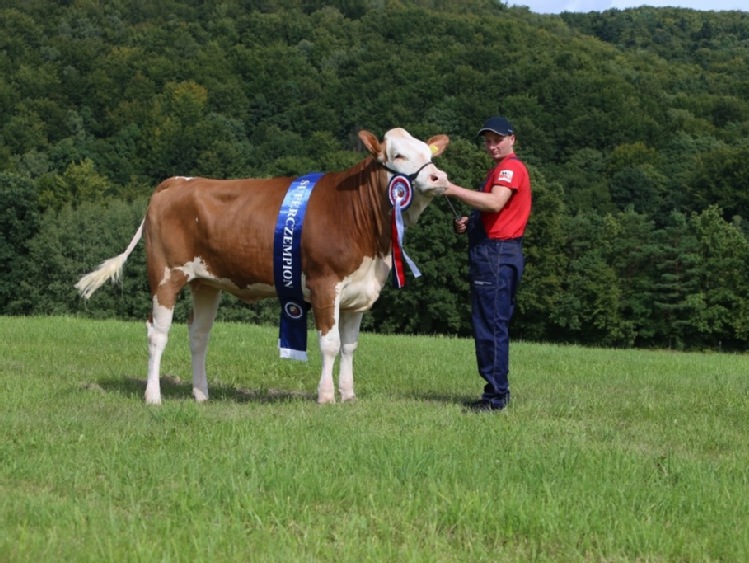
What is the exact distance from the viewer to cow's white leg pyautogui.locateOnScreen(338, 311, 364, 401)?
1026 cm

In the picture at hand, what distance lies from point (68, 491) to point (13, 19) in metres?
139

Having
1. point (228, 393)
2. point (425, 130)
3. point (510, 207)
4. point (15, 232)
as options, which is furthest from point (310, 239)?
point (425, 130)

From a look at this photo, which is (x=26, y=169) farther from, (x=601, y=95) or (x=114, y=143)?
(x=601, y=95)

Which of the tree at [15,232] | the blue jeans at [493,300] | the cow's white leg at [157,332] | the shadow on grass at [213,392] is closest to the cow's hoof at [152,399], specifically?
the cow's white leg at [157,332]

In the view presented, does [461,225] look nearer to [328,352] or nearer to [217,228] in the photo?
[328,352]

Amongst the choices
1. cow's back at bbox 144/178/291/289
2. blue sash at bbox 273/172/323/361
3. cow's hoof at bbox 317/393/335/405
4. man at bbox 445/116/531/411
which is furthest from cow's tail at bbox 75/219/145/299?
man at bbox 445/116/531/411

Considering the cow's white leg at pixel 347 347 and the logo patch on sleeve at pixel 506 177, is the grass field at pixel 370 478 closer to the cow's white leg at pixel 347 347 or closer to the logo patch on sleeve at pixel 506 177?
the cow's white leg at pixel 347 347

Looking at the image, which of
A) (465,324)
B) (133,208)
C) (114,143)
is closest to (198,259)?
(465,324)

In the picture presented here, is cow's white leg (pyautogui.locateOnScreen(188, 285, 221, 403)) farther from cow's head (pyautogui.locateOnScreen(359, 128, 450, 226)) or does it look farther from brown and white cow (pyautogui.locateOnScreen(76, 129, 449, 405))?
cow's head (pyautogui.locateOnScreen(359, 128, 450, 226))

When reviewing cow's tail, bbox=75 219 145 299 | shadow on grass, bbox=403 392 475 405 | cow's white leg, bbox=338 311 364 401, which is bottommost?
shadow on grass, bbox=403 392 475 405

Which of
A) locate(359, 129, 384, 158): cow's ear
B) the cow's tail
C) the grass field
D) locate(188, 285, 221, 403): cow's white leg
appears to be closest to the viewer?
the grass field

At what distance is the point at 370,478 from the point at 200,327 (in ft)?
17.0

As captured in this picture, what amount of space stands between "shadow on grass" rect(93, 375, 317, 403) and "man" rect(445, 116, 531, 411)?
2.27 meters

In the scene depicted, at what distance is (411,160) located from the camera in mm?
9562
